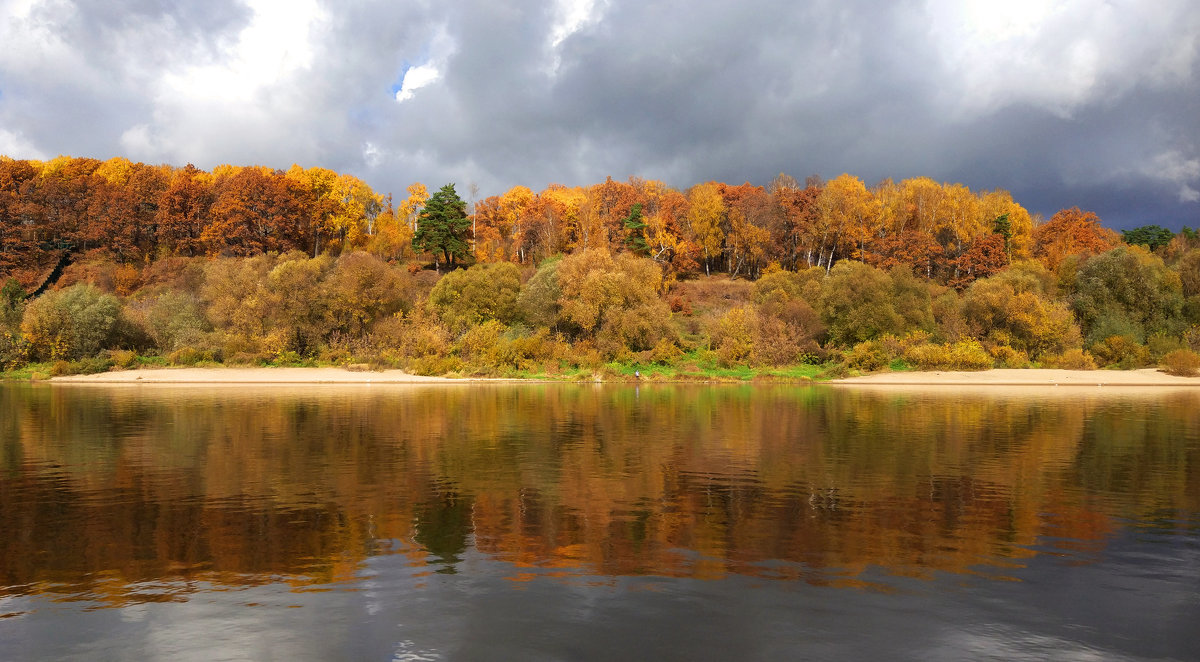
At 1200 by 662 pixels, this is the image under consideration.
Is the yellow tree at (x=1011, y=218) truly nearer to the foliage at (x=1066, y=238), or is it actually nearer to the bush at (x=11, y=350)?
the foliage at (x=1066, y=238)

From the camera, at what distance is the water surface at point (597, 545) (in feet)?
30.6

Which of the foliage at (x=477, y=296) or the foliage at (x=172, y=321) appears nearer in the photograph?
the foliage at (x=172, y=321)

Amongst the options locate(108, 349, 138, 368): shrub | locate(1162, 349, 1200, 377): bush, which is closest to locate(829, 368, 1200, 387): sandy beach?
locate(1162, 349, 1200, 377): bush

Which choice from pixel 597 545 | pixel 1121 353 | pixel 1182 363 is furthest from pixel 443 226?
pixel 597 545

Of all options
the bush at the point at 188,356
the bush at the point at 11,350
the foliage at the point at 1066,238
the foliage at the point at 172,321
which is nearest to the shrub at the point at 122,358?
the bush at the point at 188,356

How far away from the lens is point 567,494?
17.3m

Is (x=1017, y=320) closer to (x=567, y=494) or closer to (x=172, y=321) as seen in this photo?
(x=567, y=494)

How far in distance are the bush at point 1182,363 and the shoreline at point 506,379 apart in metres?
0.78

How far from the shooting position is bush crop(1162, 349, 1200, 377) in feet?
195

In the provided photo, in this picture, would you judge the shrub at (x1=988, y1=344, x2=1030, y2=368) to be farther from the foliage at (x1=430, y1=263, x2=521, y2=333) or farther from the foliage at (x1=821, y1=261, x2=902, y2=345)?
the foliage at (x1=430, y1=263, x2=521, y2=333)

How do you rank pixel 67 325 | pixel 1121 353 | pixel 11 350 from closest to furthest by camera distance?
pixel 1121 353 → pixel 67 325 → pixel 11 350

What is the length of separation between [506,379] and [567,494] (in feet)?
152

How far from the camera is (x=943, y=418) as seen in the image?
34.0 metres

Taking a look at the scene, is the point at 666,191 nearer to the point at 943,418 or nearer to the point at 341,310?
the point at 341,310
